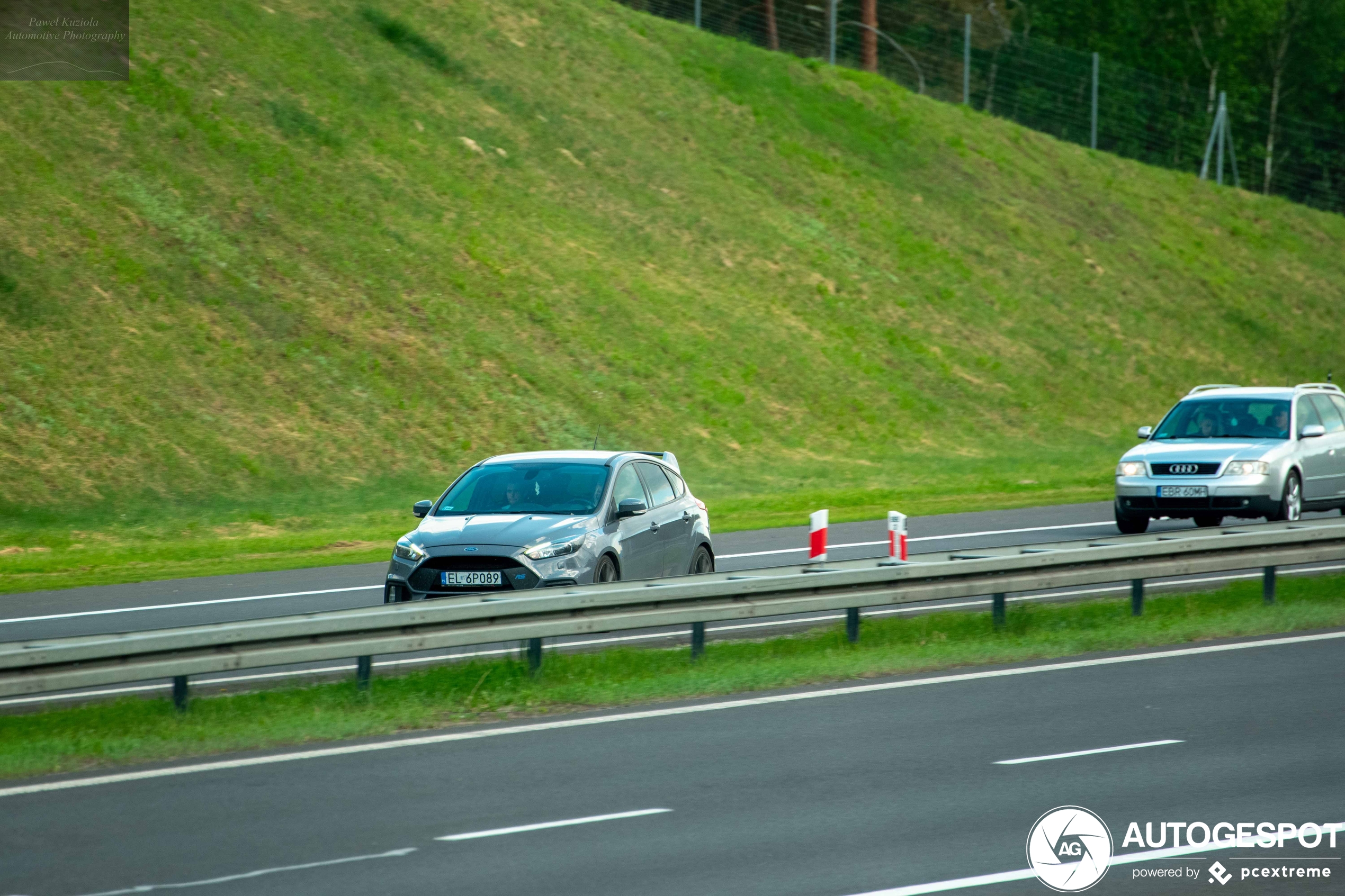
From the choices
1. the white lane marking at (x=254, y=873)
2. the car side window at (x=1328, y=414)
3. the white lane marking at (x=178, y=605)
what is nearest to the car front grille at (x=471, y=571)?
the white lane marking at (x=178, y=605)

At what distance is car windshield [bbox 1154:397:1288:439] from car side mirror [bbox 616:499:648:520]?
9.44 m

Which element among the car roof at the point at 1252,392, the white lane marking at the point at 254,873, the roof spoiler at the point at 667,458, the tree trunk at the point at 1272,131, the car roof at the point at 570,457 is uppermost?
the tree trunk at the point at 1272,131

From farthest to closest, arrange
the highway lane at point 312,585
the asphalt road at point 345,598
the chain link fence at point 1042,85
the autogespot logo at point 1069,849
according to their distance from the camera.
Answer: the chain link fence at point 1042,85
the highway lane at point 312,585
the asphalt road at point 345,598
the autogespot logo at point 1069,849

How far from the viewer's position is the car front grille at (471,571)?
1199 cm

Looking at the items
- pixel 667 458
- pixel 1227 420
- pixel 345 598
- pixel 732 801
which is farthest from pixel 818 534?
pixel 1227 420

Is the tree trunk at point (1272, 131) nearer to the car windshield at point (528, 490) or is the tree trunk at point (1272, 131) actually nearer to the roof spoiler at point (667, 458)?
the roof spoiler at point (667, 458)

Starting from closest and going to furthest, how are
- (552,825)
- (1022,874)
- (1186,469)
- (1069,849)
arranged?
(1022,874), (1069,849), (552,825), (1186,469)

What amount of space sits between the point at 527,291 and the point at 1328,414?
60.0 feet

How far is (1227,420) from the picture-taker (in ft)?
65.1

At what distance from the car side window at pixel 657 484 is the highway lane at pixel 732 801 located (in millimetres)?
4424

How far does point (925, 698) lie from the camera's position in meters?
10.0

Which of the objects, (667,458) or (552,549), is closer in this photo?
(552,549)

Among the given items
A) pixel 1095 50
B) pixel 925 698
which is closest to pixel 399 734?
pixel 925 698

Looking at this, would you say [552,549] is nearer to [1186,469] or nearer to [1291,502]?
[1186,469]
